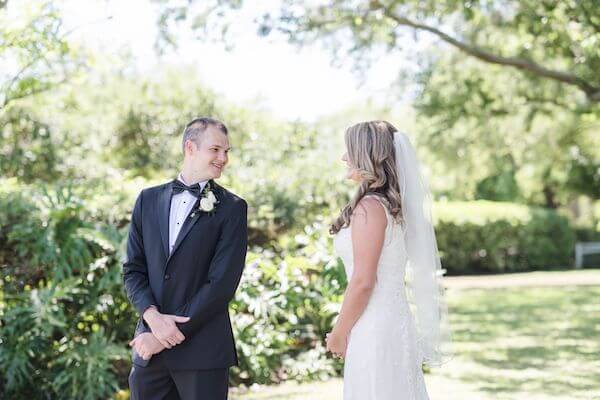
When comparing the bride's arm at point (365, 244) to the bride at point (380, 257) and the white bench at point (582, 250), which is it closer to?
the bride at point (380, 257)

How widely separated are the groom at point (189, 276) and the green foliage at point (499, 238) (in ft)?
73.6

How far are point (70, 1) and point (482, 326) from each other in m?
8.39

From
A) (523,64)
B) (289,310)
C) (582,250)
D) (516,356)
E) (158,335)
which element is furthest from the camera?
(582,250)

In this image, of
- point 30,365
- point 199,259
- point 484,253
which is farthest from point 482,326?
point 484,253

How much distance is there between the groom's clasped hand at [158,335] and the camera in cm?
411

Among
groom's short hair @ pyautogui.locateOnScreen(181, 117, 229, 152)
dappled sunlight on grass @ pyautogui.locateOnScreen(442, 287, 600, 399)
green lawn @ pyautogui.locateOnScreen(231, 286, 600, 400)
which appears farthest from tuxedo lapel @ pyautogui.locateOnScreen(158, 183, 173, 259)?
dappled sunlight on grass @ pyautogui.locateOnScreen(442, 287, 600, 399)

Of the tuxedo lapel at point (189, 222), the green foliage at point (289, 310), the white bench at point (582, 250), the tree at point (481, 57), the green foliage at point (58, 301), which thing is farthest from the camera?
the white bench at point (582, 250)

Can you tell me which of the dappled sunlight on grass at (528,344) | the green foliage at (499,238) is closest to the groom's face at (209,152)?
the dappled sunlight on grass at (528,344)

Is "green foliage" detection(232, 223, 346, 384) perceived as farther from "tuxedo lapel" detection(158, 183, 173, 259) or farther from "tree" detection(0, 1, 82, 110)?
"tuxedo lapel" detection(158, 183, 173, 259)

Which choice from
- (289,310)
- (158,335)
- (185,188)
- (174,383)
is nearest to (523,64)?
(289,310)

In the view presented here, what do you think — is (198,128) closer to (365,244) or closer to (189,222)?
(189,222)

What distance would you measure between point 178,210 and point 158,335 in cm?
67

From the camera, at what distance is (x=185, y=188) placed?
438 centimetres

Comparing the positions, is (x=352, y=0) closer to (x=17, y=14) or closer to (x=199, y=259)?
(x=17, y=14)
